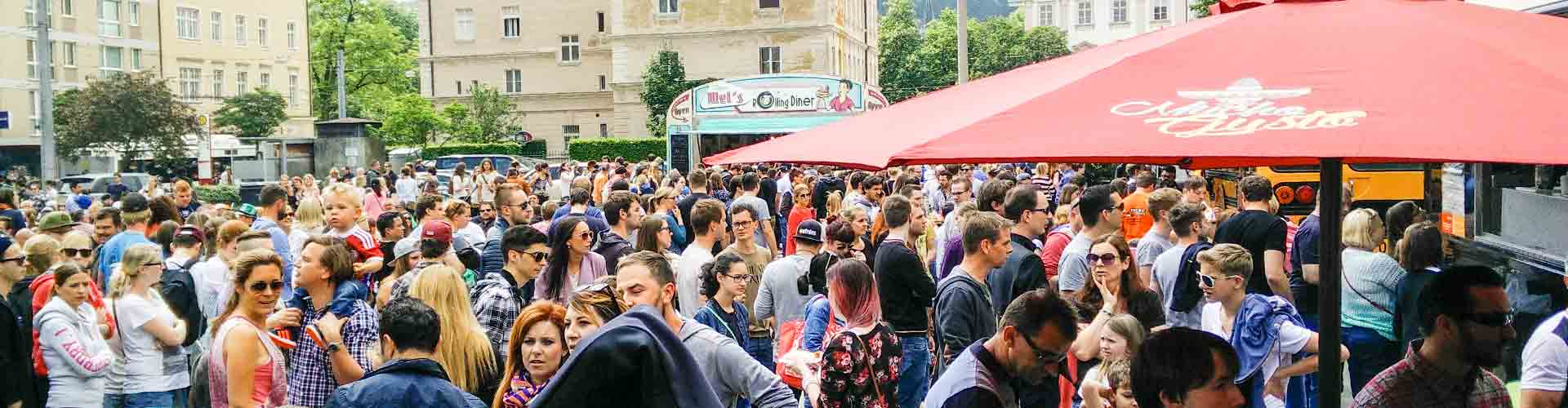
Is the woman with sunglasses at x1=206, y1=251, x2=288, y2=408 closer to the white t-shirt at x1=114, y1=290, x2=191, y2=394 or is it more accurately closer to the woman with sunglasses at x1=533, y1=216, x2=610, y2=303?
the white t-shirt at x1=114, y1=290, x2=191, y2=394

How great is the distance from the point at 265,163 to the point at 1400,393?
4022cm

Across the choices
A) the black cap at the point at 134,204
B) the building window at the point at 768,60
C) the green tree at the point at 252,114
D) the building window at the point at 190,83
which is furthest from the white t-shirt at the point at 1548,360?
the building window at the point at 190,83

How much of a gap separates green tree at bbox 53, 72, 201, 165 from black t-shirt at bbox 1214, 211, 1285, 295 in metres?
43.4

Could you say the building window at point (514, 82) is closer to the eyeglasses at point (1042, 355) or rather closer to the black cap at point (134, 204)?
the black cap at point (134, 204)

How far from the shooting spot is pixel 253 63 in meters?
65.4

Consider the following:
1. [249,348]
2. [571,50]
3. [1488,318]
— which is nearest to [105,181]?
[249,348]

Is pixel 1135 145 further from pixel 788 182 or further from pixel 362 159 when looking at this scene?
pixel 362 159

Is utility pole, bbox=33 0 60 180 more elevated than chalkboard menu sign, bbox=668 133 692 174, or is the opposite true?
utility pole, bbox=33 0 60 180

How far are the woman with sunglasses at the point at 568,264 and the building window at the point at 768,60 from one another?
59409 mm

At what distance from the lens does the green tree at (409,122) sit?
192 ft

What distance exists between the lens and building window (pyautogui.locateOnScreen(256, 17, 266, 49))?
65.9 meters

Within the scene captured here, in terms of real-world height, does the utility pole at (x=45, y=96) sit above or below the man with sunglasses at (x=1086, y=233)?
above

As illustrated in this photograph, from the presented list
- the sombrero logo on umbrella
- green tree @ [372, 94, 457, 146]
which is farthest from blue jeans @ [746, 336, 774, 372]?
green tree @ [372, 94, 457, 146]

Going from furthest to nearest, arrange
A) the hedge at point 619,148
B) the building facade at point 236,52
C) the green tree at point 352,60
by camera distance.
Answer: the green tree at point 352,60 < the building facade at point 236,52 < the hedge at point 619,148
